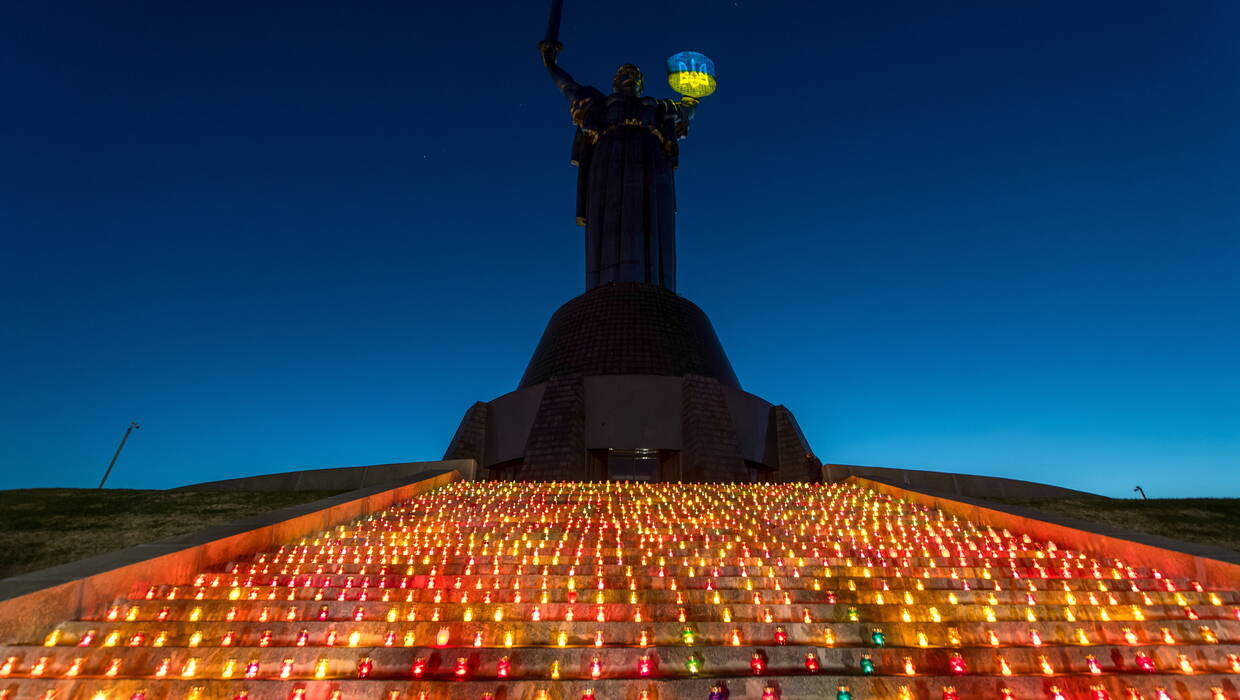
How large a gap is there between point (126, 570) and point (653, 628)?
15.6ft

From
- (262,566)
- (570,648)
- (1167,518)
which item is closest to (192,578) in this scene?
(262,566)

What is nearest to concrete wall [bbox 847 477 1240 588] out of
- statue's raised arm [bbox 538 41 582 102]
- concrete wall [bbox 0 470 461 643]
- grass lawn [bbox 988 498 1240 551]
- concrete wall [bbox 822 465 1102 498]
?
grass lawn [bbox 988 498 1240 551]

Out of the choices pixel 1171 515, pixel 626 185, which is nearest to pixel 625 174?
pixel 626 185

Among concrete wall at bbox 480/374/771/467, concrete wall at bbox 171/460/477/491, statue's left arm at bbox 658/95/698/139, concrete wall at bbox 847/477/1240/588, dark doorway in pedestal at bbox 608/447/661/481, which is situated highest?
statue's left arm at bbox 658/95/698/139

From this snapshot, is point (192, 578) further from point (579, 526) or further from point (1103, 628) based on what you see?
point (1103, 628)

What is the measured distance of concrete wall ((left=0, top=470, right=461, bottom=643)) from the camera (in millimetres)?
4707

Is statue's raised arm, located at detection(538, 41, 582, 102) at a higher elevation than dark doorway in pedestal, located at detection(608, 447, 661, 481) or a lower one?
higher

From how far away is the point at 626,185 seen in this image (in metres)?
33.5

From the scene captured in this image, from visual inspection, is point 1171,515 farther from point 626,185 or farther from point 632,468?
point 626,185

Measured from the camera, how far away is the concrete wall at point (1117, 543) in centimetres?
593

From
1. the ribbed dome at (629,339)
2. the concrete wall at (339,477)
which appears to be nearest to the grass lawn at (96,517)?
the concrete wall at (339,477)

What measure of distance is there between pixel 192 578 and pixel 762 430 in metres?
22.0

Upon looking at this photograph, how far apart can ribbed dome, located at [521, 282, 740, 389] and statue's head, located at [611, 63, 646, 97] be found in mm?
13437

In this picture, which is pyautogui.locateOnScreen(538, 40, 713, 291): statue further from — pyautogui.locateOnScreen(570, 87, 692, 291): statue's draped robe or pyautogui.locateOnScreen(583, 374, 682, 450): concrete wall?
pyautogui.locateOnScreen(583, 374, 682, 450): concrete wall
